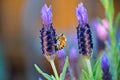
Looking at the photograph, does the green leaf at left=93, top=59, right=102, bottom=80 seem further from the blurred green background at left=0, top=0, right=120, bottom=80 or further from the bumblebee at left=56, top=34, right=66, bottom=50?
the blurred green background at left=0, top=0, right=120, bottom=80

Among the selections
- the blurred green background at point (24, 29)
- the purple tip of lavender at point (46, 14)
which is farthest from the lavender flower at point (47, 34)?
the blurred green background at point (24, 29)

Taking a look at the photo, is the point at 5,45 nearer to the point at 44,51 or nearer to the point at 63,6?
the point at 63,6

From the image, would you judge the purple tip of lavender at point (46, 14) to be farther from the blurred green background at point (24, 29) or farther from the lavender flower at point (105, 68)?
the blurred green background at point (24, 29)

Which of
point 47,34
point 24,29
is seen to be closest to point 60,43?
point 47,34

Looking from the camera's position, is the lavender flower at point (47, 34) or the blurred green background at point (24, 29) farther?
the blurred green background at point (24, 29)

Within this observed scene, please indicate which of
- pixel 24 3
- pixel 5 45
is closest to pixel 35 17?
pixel 24 3

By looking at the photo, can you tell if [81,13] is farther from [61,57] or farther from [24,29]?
[24,29]
